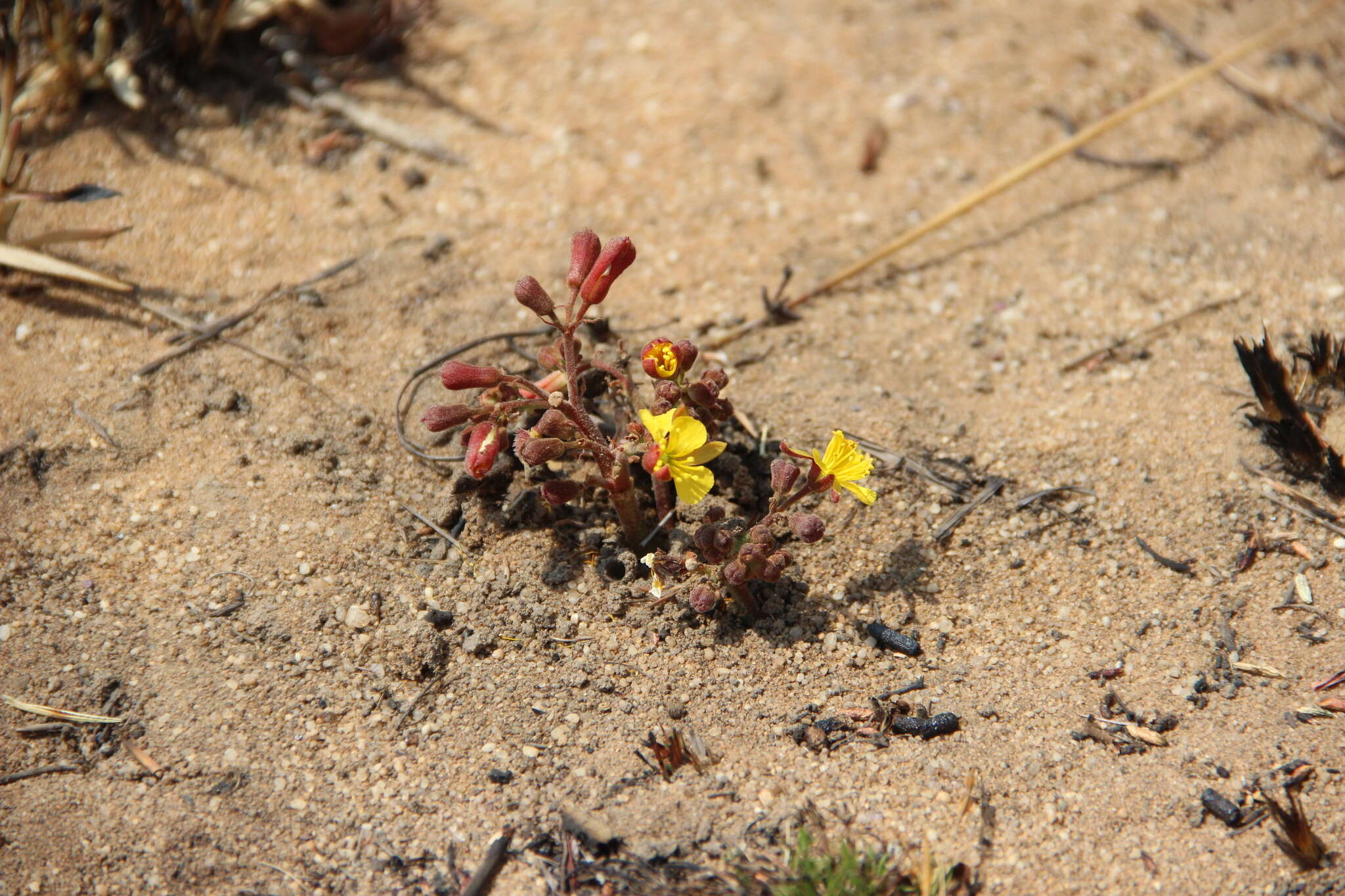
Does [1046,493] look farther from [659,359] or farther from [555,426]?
[555,426]

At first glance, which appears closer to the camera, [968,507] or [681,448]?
[681,448]

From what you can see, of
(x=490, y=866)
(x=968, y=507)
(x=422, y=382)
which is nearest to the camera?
(x=490, y=866)

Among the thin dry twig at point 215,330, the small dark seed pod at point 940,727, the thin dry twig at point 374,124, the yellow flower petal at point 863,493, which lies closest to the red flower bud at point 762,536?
the yellow flower petal at point 863,493

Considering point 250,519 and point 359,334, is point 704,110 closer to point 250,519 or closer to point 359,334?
point 359,334

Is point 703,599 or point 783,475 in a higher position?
point 783,475

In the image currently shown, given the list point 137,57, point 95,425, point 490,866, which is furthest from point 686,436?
point 137,57

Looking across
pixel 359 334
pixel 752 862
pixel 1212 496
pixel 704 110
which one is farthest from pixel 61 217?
pixel 1212 496
